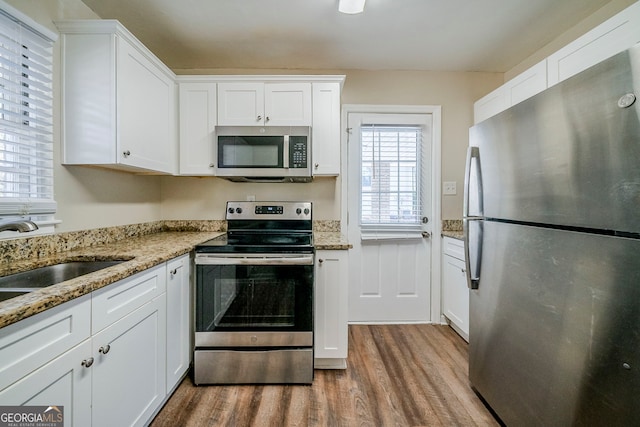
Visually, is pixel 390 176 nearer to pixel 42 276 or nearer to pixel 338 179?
pixel 338 179

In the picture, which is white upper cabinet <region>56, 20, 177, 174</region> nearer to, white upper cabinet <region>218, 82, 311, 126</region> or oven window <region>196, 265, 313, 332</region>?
white upper cabinet <region>218, 82, 311, 126</region>

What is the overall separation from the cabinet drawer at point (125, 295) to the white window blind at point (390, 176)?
1.75 metres

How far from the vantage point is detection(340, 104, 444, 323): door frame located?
2.57 metres

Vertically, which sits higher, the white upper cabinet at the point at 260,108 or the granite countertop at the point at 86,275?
the white upper cabinet at the point at 260,108

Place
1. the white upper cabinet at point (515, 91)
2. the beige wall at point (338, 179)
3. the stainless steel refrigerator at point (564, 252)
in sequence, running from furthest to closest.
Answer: the beige wall at point (338, 179)
the white upper cabinet at point (515, 91)
the stainless steel refrigerator at point (564, 252)

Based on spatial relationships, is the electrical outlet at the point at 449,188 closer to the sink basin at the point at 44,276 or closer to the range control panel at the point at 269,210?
the range control panel at the point at 269,210

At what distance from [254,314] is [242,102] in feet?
5.21

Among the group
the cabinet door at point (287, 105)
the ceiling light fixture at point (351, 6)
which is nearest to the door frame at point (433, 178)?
the cabinet door at point (287, 105)

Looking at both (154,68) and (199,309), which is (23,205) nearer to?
(199,309)

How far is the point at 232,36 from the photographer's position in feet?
6.77

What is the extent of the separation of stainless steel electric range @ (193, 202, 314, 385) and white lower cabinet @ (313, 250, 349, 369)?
0.13m

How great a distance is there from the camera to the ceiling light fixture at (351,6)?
1.61m

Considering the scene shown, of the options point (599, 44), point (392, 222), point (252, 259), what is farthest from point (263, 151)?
point (599, 44)

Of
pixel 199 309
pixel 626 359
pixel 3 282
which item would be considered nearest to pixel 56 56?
pixel 3 282
